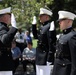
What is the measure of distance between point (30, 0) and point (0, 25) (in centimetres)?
1438

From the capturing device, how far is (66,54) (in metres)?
5.69

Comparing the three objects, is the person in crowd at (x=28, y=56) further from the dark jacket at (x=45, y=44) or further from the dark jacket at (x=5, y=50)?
the dark jacket at (x=5, y=50)

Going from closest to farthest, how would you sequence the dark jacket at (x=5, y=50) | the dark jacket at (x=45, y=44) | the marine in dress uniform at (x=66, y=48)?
the marine in dress uniform at (x=66, y=48)
the dark jacket at (x=5, y=50)
the dark jacket at (x=45, y=44)

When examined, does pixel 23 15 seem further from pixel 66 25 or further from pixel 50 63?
pixel 66 25

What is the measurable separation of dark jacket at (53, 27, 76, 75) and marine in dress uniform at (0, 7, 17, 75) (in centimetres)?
86

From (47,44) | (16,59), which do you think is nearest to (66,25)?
(47,44)

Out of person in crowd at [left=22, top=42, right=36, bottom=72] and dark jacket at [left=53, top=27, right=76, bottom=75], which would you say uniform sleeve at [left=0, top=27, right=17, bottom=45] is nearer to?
dark jacket at [left=53, top=27, right=76, bottom=75]

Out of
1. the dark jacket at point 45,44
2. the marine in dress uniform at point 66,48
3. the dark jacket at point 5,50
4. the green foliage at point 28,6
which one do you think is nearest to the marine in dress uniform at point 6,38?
the dark jacket at point 5,50

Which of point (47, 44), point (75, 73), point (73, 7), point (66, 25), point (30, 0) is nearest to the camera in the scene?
point (75, 73)

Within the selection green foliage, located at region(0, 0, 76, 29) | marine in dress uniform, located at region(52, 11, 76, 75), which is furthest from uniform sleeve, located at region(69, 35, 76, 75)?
green foliage, located at region(0, 0, 76, 29)

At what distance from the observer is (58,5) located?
23719 millimetres

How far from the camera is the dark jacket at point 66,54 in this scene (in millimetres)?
5424

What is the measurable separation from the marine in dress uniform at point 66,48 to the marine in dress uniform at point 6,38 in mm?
831

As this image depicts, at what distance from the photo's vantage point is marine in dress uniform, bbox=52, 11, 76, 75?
5.53 m
